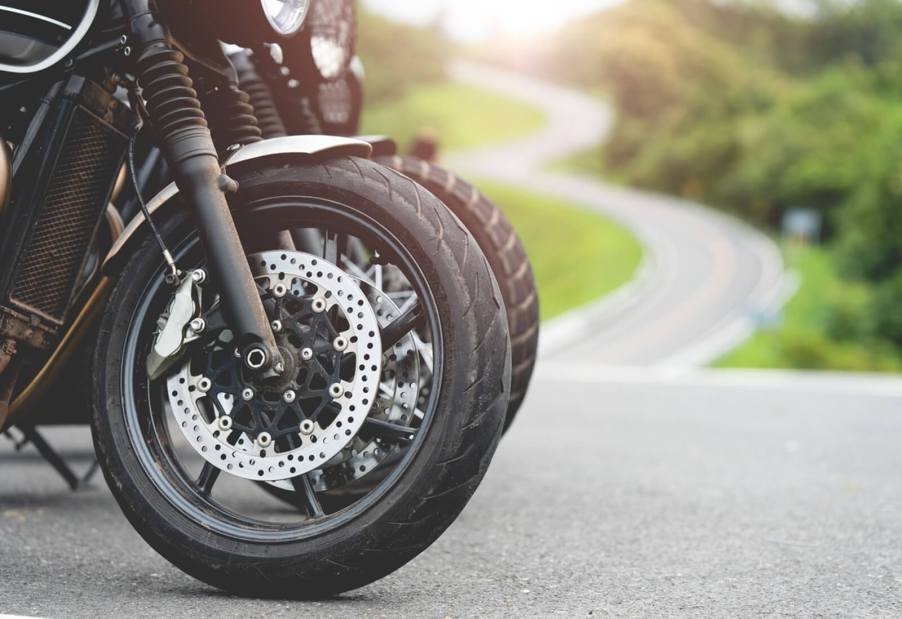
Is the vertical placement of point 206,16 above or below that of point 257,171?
above

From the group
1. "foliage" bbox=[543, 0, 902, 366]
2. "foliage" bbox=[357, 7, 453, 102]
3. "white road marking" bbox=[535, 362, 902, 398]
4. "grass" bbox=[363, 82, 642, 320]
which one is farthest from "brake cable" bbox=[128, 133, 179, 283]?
"foliage" bbox=[357, 7, 453, 102]

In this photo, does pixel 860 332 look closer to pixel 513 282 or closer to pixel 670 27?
pixel 513 282

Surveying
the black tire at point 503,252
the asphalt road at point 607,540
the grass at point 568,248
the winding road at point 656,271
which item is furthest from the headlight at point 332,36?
the grass at point 568,248

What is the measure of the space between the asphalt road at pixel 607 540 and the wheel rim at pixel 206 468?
0.57 feet

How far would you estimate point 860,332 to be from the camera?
39281mm

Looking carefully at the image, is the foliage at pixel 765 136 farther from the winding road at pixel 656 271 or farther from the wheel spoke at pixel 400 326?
the wheel spoke at pixel 400 326

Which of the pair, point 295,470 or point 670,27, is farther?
point 670,27

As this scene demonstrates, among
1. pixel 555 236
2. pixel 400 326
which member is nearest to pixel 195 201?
pixel 400 326

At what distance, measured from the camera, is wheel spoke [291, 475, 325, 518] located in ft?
8.39

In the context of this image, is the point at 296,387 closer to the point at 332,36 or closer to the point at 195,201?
the point at 195,201

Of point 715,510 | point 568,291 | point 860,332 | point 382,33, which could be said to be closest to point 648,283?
point 568,291

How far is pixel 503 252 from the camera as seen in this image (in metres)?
3.77

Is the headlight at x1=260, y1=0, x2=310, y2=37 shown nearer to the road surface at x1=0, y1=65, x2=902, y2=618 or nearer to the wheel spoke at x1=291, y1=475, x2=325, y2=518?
the wheel spoke at x1=291, y1=475, x2=325, y2=518

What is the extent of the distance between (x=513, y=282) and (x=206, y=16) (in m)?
1.40
